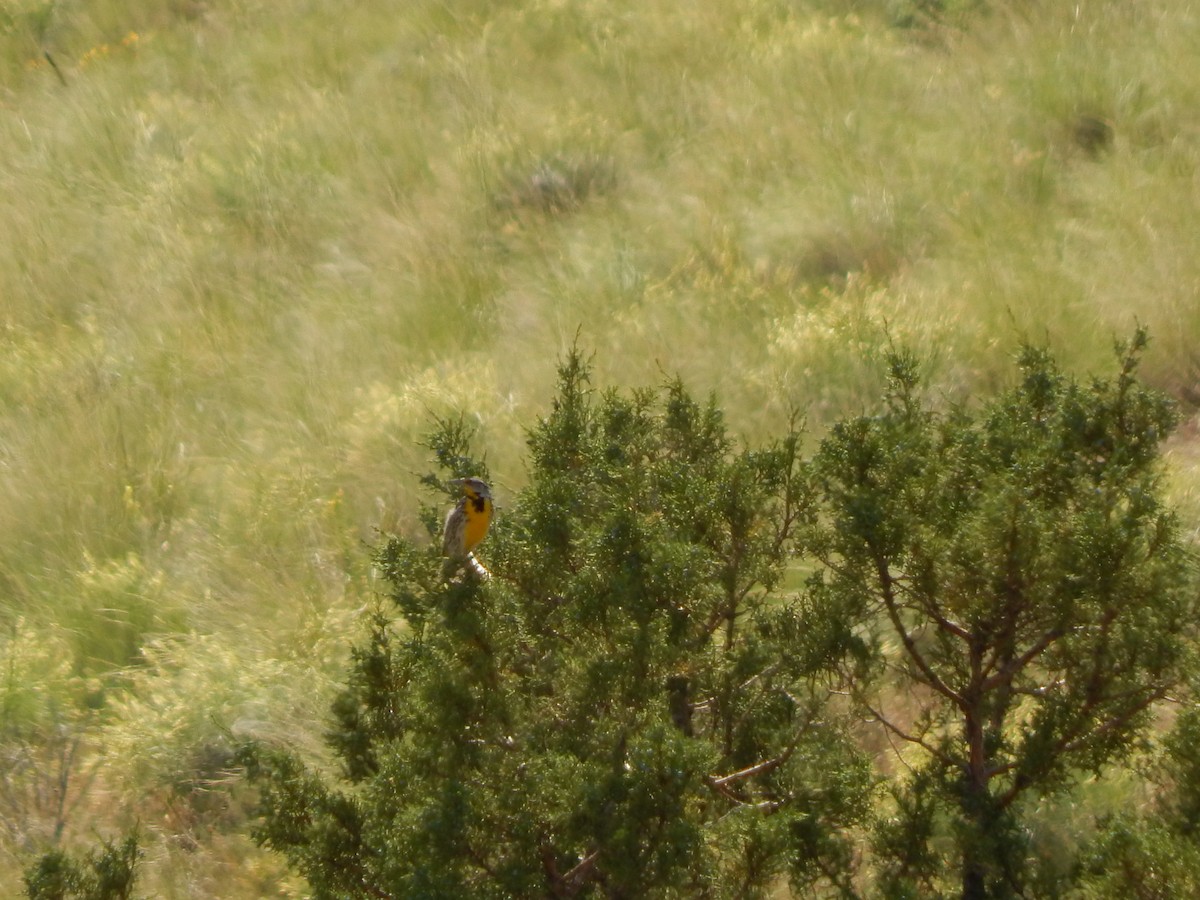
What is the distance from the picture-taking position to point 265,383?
26.1ft

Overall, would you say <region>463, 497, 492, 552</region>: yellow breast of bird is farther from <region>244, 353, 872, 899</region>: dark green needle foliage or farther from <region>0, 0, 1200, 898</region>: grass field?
<region>0, 0, 1200, 898</region>: grass field

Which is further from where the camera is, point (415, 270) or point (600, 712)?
point (415, 270)

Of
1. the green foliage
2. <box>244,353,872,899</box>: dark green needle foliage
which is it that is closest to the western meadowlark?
<box>244,353,872,899</box>: dark green needle foliage

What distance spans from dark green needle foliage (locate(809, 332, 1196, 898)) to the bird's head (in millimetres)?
1051

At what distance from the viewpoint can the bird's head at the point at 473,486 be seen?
4.36 meters

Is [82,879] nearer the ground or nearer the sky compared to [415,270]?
nearer the ground

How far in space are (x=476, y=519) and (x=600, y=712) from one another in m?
1.54

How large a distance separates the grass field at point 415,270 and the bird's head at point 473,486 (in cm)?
97

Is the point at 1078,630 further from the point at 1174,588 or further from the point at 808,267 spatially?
the point at 808,267

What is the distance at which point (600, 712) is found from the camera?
10.9 ft

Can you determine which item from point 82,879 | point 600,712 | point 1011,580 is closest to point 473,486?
point 600,712

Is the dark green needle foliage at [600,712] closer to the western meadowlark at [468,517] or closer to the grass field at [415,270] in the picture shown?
the western meadowlark at [468,517]

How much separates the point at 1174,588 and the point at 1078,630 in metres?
0.25

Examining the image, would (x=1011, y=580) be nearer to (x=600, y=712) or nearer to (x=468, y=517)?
(x=600, y=712)
